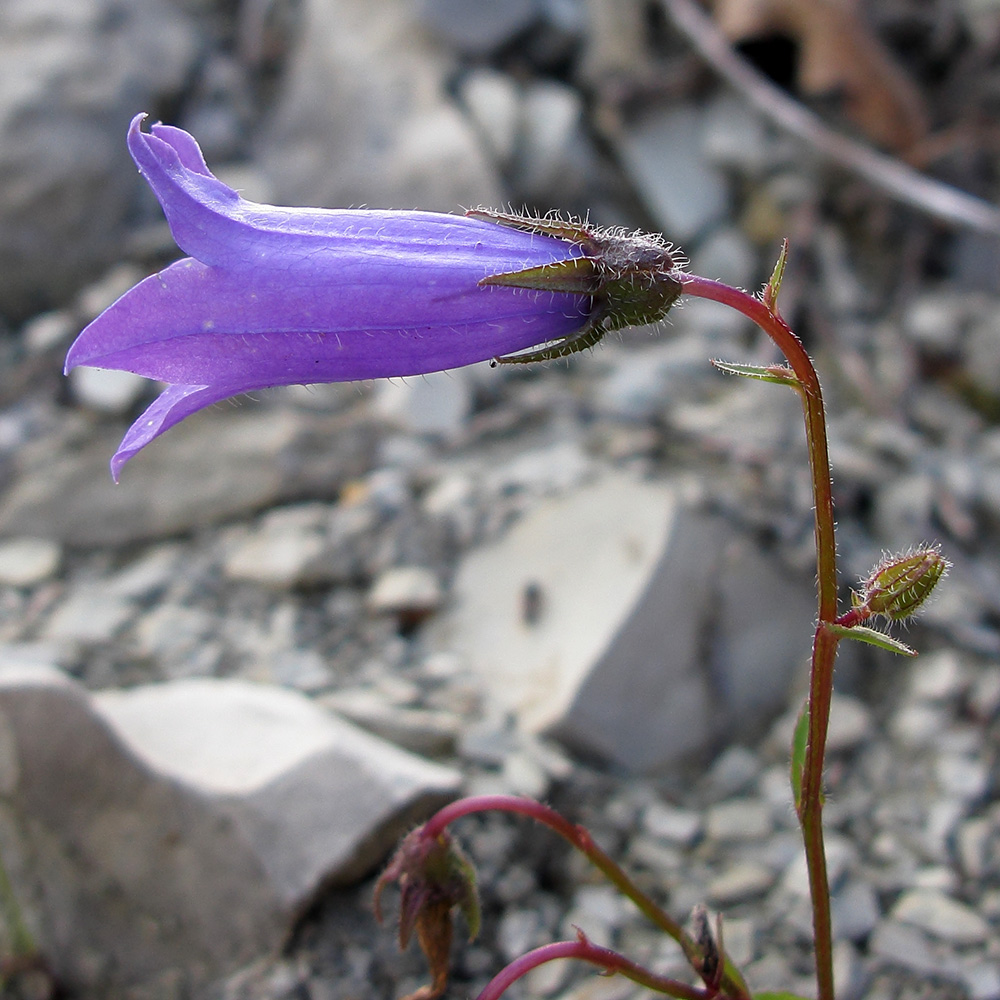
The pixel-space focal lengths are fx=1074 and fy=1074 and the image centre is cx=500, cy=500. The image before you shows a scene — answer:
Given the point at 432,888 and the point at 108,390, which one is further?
the point at 108,390

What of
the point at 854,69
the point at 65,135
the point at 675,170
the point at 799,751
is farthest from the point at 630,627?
the point at 65,135

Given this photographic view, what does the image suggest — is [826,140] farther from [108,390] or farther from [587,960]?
[587,960]

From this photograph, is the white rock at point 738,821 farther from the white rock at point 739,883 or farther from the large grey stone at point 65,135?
the large grey stone at point 65,135

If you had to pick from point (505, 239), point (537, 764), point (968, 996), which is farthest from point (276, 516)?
point (968, 996)

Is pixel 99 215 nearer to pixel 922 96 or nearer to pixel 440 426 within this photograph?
pixel 440 426

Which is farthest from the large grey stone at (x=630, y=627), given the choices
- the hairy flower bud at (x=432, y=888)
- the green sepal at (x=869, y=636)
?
the green sepal at (x=869, y=636)
